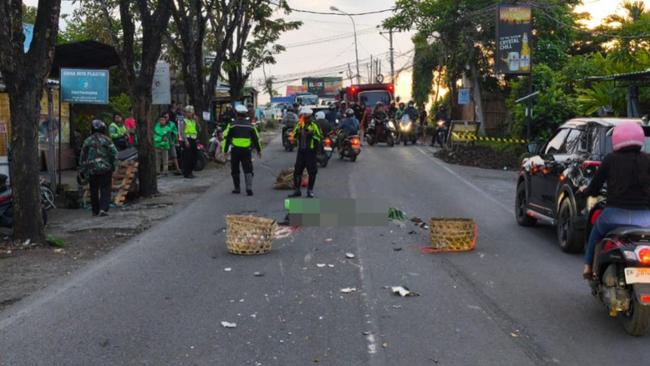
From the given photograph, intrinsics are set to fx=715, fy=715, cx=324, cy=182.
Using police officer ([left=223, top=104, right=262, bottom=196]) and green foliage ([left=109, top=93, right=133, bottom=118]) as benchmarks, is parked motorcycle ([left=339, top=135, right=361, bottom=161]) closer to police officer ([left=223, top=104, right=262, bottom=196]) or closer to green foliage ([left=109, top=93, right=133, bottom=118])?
police officer ([left=223, top=104, right=262, bottom=196])

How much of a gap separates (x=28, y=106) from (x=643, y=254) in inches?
314

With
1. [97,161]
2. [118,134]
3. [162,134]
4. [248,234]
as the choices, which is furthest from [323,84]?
[248,234]

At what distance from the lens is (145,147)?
1539cm

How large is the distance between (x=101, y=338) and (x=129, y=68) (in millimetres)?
10081

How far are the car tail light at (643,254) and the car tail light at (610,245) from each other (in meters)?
0.18

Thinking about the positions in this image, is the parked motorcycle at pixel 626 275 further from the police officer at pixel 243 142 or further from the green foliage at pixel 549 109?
the green foliage at pixel 549 109

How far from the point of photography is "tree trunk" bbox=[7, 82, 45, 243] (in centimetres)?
983

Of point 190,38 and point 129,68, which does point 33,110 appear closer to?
point 129,68

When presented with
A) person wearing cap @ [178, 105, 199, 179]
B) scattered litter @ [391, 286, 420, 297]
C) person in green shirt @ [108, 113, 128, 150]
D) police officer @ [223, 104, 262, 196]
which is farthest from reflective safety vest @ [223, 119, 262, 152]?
scattered litter @ [391, 286, 420, 297]

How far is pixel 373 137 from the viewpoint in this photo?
30.6 meters

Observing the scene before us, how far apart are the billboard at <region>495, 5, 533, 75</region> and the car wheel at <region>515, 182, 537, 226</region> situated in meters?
13.5

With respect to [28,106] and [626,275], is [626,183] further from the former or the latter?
[28,106]

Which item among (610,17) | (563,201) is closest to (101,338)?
(563,201)

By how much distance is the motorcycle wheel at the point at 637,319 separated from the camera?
5.75 m
